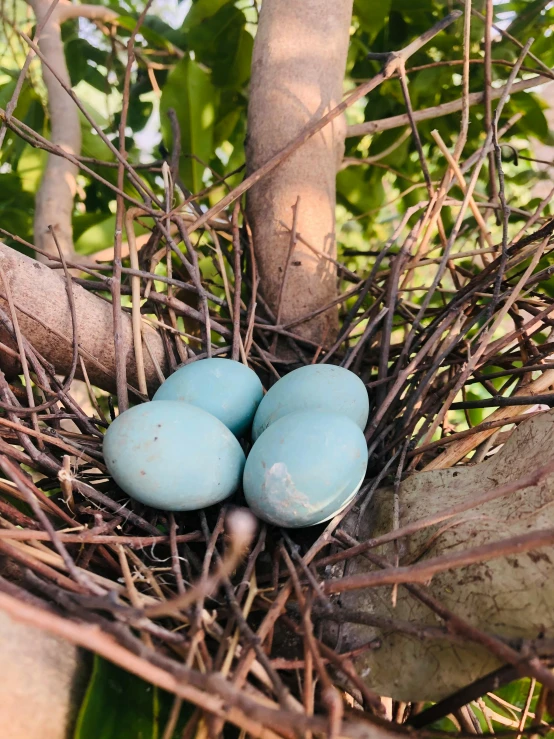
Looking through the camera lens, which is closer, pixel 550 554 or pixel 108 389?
pixel 550 554

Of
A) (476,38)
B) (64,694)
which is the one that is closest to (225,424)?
(64,694)

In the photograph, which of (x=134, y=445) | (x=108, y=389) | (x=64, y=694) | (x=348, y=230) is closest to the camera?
(x=64, y=694)

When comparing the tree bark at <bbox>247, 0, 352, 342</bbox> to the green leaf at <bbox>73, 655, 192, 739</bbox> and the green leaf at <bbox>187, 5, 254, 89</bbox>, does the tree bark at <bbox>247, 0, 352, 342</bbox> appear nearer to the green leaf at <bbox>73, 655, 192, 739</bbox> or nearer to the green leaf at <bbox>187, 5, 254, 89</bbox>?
the green leaf at <bbox>187, 5, 254, 89</bbox>

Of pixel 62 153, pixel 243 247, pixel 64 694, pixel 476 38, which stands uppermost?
pixel 476 38

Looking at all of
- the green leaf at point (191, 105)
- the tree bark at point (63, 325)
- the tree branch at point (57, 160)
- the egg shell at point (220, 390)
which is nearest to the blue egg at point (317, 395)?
the egg shell at point (220, 390)

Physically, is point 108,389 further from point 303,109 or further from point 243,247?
point 303,109
